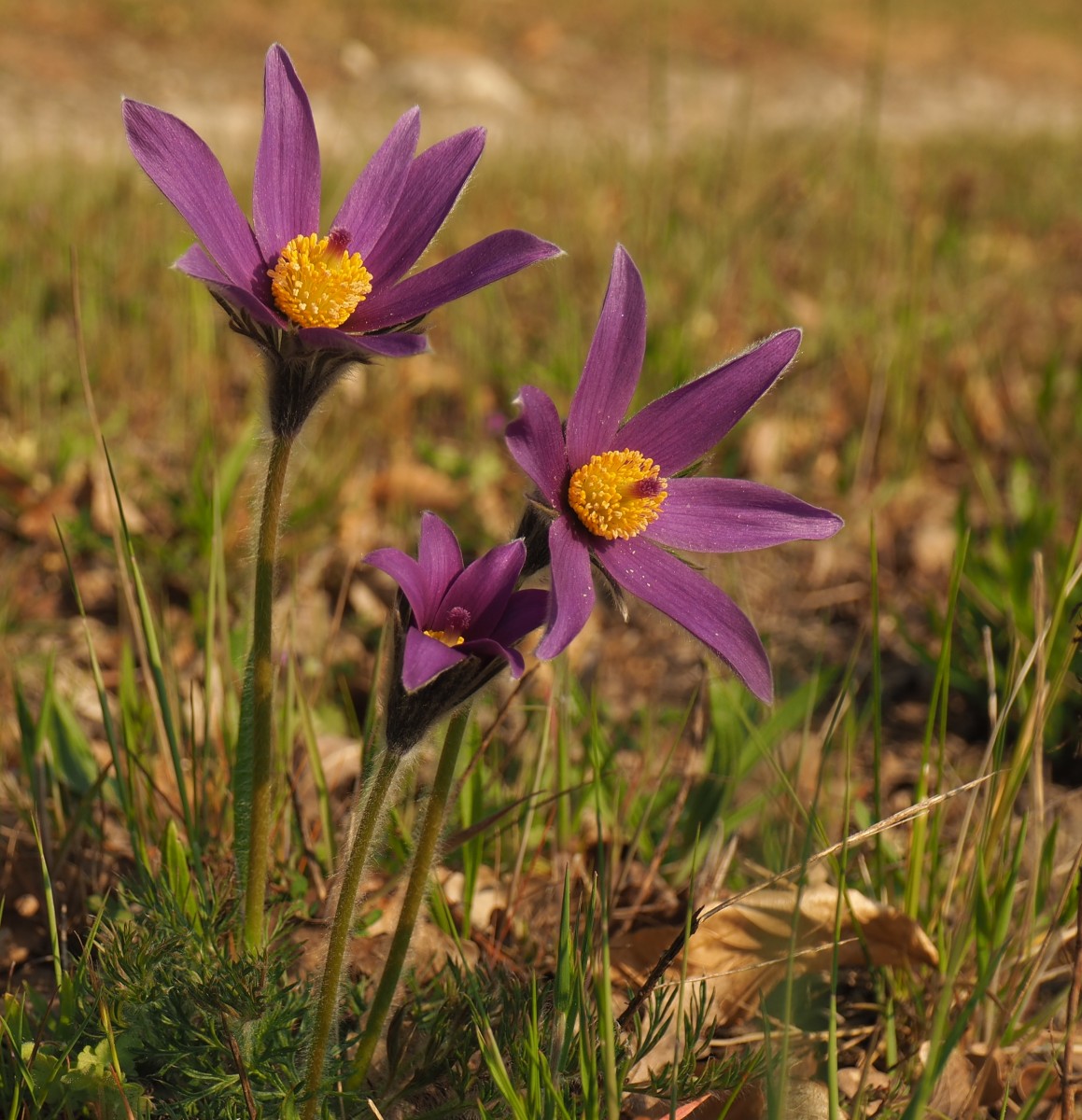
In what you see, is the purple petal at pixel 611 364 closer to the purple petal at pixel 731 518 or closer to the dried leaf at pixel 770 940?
the purple petal at pixel 731 518

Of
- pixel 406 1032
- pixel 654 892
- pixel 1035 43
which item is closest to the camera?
pixel 406 1032

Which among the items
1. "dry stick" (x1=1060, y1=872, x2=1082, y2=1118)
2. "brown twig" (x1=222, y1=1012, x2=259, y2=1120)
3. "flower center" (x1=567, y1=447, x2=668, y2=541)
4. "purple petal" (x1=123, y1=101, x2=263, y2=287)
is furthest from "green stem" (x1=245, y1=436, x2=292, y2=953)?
"dry stick" (x1=1060, y1=872, x2=1082, y2=1118)

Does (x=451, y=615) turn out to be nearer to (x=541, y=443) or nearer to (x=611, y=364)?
(x=541, y=443)

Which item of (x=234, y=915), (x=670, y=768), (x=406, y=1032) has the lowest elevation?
(x=670, y=768)

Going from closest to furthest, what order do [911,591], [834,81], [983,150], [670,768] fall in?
1. [670,768]
2. [911,591]
3. [983,150]
4. [834,81]

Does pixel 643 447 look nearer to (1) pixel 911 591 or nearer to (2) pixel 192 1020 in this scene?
(2) pixel 192 1020

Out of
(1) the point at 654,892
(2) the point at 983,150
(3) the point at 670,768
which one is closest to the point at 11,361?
(3) the point at 670,768

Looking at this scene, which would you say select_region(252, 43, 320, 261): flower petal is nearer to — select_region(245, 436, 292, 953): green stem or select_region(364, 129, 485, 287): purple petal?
select_region(364, 129, 485, 287): purple petal
